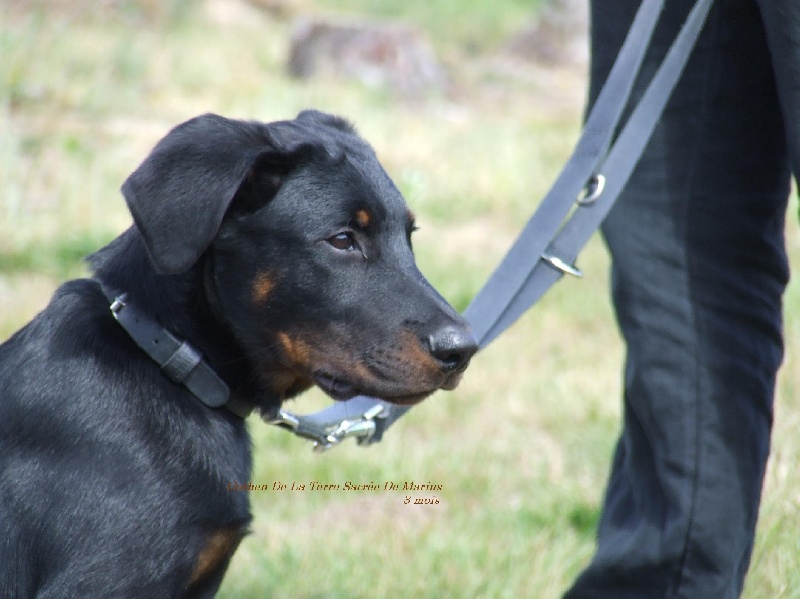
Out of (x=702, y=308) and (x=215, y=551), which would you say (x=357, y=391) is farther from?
(x=702, y=308)

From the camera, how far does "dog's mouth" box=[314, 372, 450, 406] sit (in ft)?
8.15

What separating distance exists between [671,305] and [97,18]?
938cm

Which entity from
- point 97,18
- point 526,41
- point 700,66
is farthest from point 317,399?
point 526,41

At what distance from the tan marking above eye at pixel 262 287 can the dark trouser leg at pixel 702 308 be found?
995 mm

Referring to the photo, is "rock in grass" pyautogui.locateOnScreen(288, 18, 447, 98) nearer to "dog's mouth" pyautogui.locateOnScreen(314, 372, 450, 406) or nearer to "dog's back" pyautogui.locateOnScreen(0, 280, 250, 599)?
"dog's mouth" pyautogui.locateOnScreen(314, 372, 450, 406)

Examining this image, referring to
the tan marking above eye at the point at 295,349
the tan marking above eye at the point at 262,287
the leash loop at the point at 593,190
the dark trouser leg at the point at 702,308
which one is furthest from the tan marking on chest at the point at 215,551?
the leash loop at the point at 593,190

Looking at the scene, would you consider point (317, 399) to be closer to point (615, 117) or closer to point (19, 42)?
point (615, 117)

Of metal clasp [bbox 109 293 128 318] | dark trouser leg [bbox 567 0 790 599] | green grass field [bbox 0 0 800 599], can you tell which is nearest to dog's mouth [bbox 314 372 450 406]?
metal clasp [bbox 109 293 128 318]

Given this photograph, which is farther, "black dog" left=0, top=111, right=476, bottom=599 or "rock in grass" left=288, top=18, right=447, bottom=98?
"rock in grass" left=288, top=18, right=447, bottom=98

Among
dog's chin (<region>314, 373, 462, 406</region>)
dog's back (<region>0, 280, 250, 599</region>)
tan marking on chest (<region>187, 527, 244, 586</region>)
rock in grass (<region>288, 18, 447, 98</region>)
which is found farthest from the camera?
rock in grass (<region>288, 18, 447, 98</region>)

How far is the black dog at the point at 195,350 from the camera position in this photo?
7.45 ft

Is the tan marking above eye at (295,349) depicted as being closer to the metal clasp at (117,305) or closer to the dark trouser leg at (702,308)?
the metal clasp at (117,305)

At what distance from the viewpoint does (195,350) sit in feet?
8.10

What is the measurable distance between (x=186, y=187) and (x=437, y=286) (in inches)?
167
